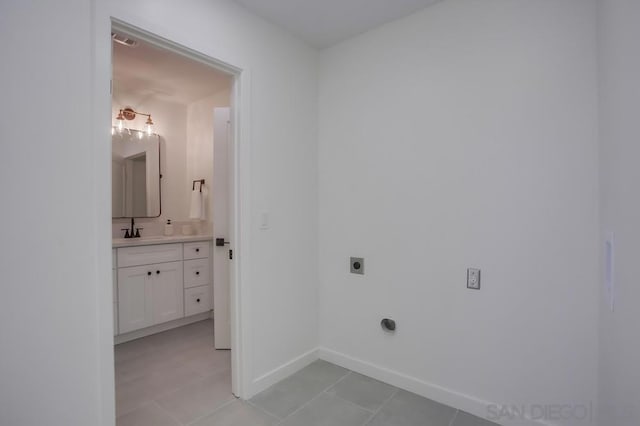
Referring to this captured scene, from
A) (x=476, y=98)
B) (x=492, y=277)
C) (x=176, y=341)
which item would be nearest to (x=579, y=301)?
(x=492, y=277)

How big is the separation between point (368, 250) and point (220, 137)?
1.67 m

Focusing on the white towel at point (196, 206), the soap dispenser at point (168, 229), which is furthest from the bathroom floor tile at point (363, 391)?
the soap dispenser at point (168, 229)

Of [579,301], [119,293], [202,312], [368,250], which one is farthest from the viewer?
[202,312]

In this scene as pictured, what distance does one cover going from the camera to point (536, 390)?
1640 millimetres

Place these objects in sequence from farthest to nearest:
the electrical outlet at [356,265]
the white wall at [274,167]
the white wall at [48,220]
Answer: the electrical outlet at [356,265] → the white wall at [274,167] → the white wall at [48,220]

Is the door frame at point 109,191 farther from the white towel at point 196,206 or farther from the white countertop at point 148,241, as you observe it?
the white towel at point 196,206

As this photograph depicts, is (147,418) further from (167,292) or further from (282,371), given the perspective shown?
(167,292)

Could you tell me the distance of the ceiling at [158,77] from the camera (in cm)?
264

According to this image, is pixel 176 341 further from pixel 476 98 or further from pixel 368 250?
pixel 476 98

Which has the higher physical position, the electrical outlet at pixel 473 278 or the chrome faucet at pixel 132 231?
the chrome faucet at pixel 132 231

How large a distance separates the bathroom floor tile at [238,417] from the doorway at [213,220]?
0.14m

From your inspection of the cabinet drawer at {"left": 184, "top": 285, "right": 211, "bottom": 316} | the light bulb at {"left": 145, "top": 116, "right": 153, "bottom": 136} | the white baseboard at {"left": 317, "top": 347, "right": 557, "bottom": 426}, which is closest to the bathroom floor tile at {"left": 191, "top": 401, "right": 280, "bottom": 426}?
the white baseboard at {"left": 317, "top": 347, "right": 557, "bottom": 426}

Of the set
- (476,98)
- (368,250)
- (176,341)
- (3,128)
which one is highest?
(476,98)

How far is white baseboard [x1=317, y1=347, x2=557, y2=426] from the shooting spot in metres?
1.79
